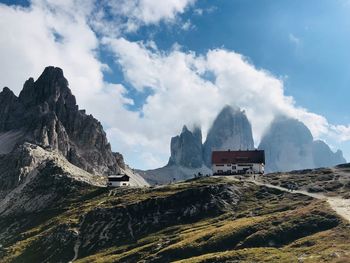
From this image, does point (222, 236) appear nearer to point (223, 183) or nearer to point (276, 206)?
point (276, 206)

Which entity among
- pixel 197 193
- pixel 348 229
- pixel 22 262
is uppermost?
pixel 197 193

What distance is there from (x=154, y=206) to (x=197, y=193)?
16966mm

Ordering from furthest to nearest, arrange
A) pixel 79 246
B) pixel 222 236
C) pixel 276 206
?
1. pixel 79 246
2. pixel 276 206
3. pixel 222 236

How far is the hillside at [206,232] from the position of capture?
122000 millimetres

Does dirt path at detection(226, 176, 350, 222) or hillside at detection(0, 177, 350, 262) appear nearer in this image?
hillside at detection(0, 177, 350, 262)

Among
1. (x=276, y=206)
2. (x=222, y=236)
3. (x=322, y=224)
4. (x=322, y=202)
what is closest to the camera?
(x=322, y=224)

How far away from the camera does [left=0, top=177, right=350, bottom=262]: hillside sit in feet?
400

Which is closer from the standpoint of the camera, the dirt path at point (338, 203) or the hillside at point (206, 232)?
the hillside at point (206, 232)

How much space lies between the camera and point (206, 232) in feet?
489

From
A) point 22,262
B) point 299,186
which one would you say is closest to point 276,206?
point 299,186

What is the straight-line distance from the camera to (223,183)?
654 ft

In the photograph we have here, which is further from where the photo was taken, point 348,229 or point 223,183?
point 223,183

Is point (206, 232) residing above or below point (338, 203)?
below

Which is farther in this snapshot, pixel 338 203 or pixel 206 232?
pixel 338 203
